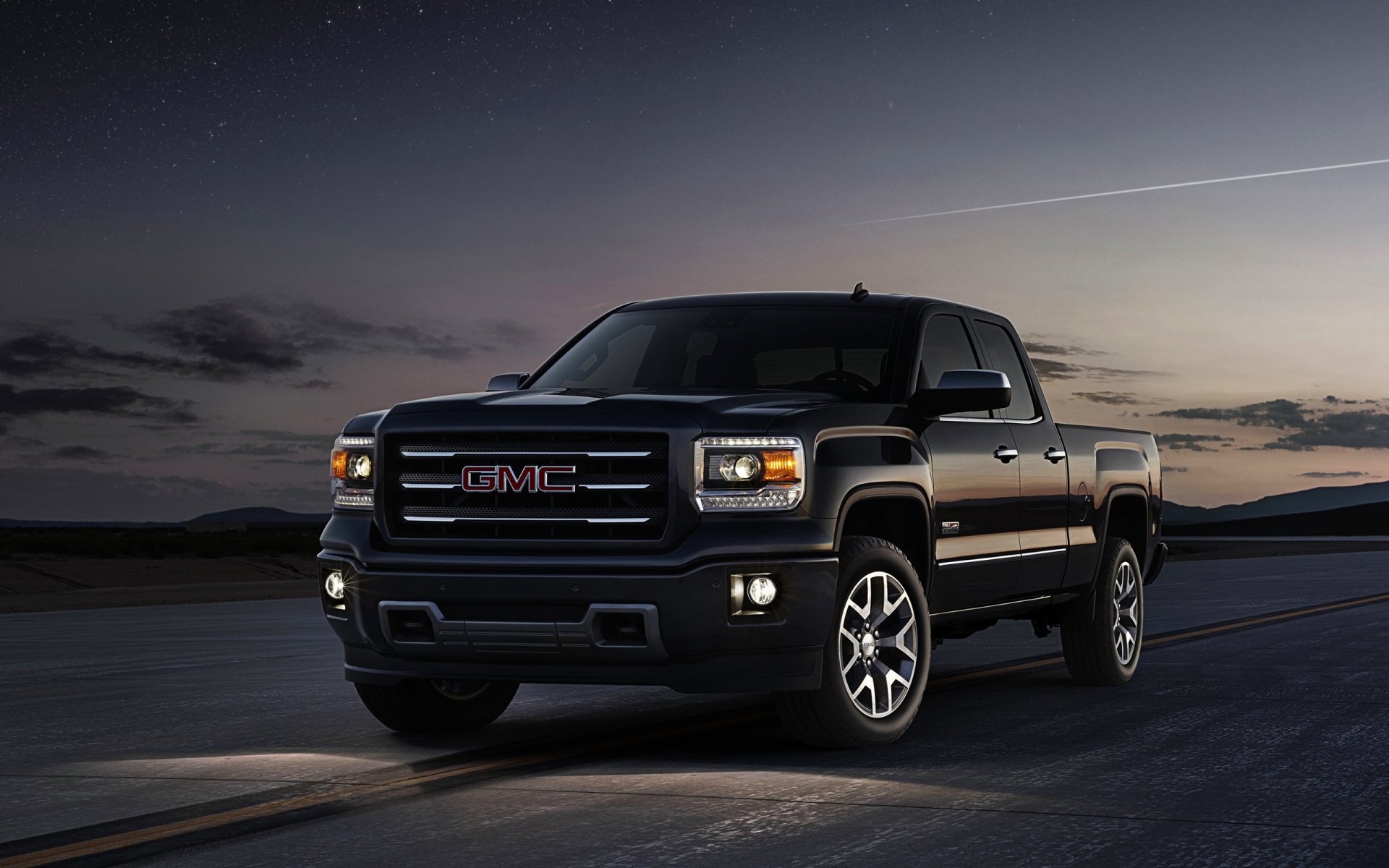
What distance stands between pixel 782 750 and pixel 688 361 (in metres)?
2.23

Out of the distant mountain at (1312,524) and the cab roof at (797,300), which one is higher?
the cab roof at (797,300)

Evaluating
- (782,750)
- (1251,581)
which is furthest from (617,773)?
(1251,581)

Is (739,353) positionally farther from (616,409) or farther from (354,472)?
(354,472)

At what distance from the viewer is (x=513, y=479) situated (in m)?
7.19

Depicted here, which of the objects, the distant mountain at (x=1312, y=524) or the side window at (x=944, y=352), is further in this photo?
the distant mountain at (x=1312, y=524)

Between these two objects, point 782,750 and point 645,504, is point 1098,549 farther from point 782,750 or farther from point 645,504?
point 645,504

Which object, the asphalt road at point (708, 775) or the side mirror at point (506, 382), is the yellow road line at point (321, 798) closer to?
the asphalt road at point (708, 775)

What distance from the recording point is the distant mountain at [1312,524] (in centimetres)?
14600

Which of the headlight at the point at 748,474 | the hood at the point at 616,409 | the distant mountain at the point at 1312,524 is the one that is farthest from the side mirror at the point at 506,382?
the distant mountain at the point at 1312,524

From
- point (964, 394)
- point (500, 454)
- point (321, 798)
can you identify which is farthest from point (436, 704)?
point (964, 394)

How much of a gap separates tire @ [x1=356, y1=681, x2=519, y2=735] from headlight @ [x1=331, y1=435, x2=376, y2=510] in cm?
89

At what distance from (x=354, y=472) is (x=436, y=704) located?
1.32 metres

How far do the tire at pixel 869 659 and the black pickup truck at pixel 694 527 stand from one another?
1cm

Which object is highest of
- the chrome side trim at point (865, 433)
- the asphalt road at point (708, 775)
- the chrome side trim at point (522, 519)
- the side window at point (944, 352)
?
the side window at point (944, 352)
